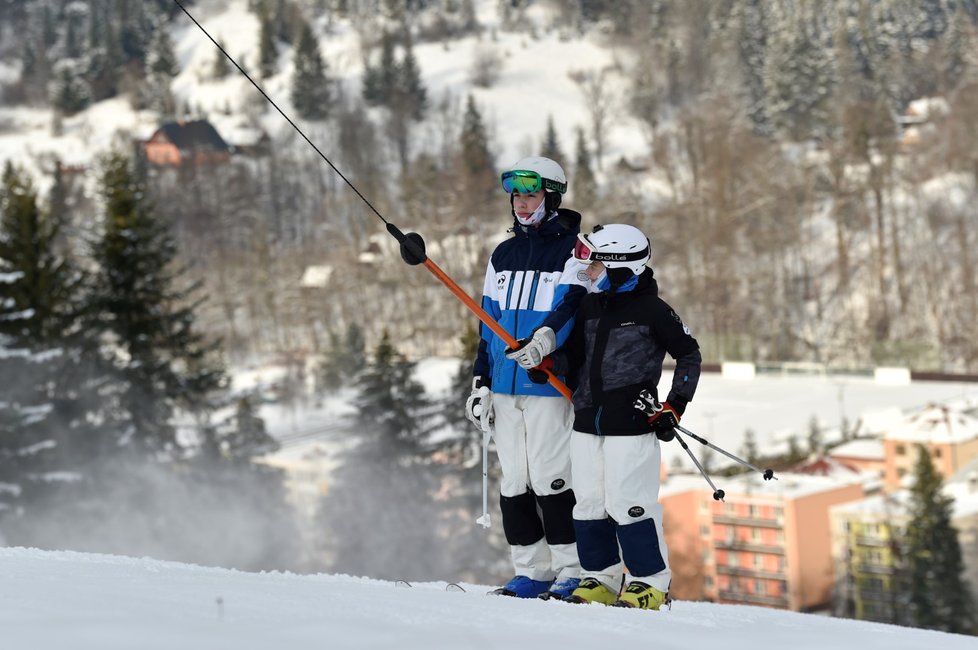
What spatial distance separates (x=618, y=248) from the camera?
4.70m

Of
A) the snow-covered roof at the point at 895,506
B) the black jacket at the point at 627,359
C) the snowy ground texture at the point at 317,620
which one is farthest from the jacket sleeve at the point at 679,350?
the snow-covered roof at the point at 895,506

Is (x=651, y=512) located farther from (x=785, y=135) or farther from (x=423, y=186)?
(x=785, y=135)

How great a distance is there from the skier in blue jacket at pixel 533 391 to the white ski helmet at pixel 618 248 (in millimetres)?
213

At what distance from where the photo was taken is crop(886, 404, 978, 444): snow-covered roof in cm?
3275

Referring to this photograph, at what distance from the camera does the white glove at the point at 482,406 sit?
16.4ft

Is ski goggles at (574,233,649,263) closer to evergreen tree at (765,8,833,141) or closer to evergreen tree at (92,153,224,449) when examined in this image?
evergreen tree at (92,153,224,449)

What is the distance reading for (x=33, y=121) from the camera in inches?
3679

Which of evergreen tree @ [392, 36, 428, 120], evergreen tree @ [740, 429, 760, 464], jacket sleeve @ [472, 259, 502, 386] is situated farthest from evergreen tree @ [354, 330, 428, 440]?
evergreen tree @ [392, 36, 428, 120]

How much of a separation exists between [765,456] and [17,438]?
2017 cm

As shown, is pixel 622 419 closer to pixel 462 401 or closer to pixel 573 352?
pixel 573 352

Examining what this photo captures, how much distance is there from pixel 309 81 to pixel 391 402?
6131 cm

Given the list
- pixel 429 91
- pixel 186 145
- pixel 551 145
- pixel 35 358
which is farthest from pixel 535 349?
pixel 429 91

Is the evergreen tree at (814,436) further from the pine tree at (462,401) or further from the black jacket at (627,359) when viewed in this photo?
the black jacket at (627,359)

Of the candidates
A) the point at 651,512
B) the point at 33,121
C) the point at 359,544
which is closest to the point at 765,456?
the point at 359,544
